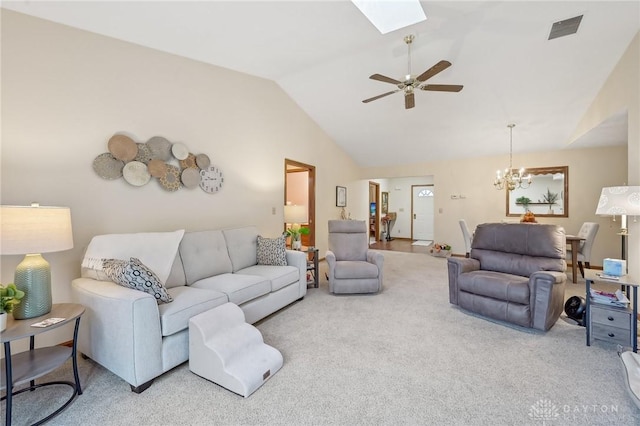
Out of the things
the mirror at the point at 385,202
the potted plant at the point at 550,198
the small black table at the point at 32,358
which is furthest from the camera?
the mirror at the point at 385,202

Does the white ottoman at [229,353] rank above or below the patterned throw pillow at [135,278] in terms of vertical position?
below

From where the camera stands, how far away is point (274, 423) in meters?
1.57

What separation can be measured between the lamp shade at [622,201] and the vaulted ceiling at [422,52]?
1706 millimetres

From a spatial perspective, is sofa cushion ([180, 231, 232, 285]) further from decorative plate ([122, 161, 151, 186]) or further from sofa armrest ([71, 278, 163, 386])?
sofa armrest ([71, 278, 163, 386])

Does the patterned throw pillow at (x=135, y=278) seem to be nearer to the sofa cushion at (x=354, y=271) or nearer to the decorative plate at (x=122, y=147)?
the decorative plate at (x=122, y=147)

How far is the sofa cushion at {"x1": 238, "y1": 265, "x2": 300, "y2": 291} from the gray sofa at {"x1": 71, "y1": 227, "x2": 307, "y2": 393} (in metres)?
0.01

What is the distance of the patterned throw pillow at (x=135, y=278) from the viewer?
6.46ft

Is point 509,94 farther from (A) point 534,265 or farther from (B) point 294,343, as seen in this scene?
(B) point 294,343

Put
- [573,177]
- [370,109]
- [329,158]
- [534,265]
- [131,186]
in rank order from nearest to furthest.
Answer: [131,186]
[534,265]
[370,109]
[573,177]
[329,158]

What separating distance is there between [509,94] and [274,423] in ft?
16.7

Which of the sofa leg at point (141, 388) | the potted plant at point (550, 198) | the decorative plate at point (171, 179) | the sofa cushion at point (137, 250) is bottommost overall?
the sofa leg at point (141, 388)

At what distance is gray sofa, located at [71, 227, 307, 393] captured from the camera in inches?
71.4

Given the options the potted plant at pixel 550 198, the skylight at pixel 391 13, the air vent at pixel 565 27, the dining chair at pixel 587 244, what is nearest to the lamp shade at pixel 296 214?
the skylight at pixel 391 13

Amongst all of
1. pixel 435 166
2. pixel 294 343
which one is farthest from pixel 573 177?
pixel 294 343
